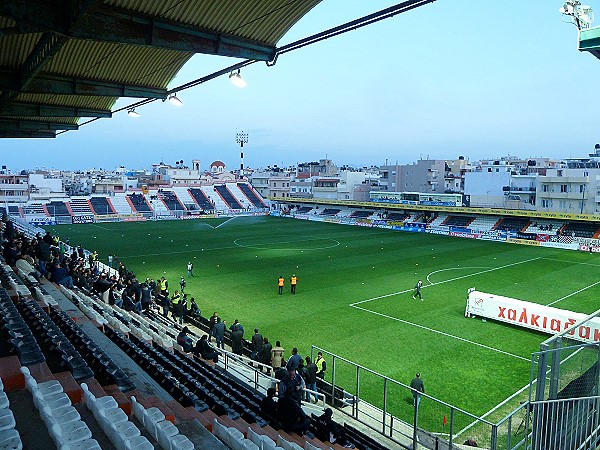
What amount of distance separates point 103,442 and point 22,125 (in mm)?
20751

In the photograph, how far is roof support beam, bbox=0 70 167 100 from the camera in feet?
39.3

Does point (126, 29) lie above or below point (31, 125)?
above

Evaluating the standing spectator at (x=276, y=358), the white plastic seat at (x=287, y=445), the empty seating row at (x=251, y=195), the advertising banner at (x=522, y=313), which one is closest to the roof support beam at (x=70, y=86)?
the standing spectator at (x=276, y=358)

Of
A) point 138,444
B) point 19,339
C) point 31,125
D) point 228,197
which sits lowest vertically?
point 228,197

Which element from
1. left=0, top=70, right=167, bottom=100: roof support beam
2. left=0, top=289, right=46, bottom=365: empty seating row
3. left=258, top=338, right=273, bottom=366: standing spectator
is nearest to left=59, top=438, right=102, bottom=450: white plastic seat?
left=0, top=289, right=46, bottom=365: empty seating row

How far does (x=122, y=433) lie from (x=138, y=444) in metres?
0.23

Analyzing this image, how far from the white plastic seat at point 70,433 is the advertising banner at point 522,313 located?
14286 millimetres

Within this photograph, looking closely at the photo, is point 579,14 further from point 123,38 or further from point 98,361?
point 98,361

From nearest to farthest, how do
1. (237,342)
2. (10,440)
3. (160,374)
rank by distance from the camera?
(10,440) → (160,374) → (237,342)

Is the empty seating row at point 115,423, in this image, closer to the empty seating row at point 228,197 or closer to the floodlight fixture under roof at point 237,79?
the floodlight fixture under roof at point 237,79

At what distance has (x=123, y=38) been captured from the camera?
802 centimetres

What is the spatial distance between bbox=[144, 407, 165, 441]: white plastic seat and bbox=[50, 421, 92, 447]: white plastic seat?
2.06 ft

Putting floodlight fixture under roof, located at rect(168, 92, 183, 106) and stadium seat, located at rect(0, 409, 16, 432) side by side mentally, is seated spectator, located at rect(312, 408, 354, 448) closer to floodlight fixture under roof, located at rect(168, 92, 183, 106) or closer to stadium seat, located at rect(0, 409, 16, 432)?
stadium seat, located at rect(0, 409, 16, 432)

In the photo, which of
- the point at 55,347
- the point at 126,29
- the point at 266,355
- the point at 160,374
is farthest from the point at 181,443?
the point at 266,355
